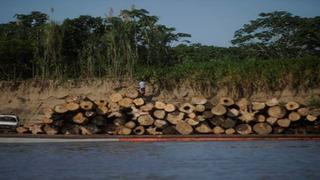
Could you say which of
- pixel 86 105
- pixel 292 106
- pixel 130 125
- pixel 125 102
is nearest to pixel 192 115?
pixel 130 125

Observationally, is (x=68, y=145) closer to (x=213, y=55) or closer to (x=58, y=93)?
(x=58, y=93)

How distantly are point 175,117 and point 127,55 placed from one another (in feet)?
28.4

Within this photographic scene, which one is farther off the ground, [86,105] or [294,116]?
[86,105]

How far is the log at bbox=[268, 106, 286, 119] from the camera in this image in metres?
17.6

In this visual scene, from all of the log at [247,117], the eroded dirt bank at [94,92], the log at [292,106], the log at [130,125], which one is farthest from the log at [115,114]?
the eroded dirt bank at [94,92]

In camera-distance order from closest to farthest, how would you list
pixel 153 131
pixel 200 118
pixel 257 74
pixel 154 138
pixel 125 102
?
pixel 154 138 < pixel 200 118 < pixel 153 131 < pixel 125 102 < pixel 257 74

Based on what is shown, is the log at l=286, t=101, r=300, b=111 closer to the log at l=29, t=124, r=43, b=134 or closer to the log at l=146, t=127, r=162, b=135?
the log at l=146, t=127, r=162, b=135

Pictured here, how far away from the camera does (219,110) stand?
17.5m

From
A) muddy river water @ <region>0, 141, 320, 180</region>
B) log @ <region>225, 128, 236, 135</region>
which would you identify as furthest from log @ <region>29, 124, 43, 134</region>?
log @ <region>225, 128, 236, 135</region>

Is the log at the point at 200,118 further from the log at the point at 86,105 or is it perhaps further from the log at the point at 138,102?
the log at the point at 86,105

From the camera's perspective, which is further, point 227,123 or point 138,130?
point 138,130

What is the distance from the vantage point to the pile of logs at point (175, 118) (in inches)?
689

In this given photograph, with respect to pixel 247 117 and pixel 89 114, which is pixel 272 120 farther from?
pixel 89 114

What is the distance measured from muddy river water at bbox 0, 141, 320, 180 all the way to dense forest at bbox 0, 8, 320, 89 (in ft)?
33.3
